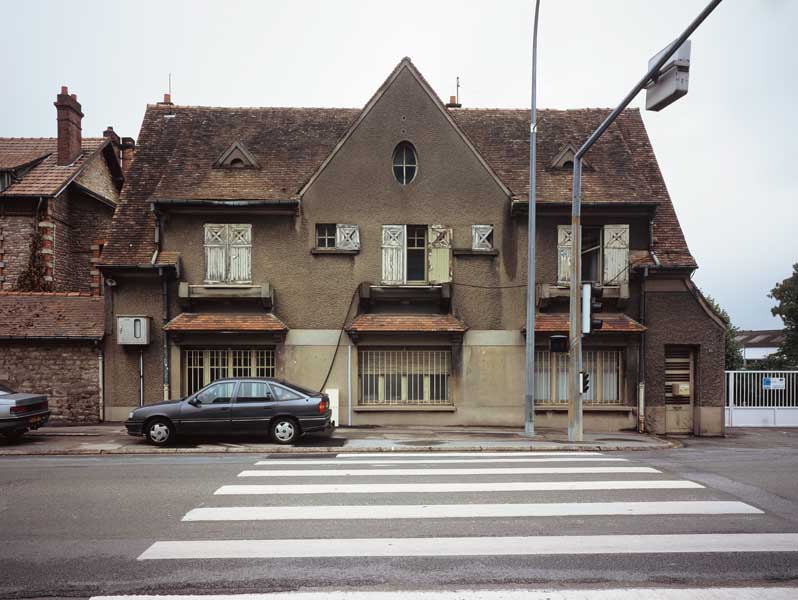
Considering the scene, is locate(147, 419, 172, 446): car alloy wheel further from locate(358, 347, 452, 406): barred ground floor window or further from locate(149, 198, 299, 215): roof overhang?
locate(149, 198, 299, 215): roof overhang

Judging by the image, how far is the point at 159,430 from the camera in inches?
496

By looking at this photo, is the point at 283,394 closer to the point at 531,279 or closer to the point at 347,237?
the point at 347,237

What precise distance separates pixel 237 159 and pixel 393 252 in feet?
18.4

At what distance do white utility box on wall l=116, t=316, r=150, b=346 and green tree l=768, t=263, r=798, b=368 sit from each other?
3707 centimetres

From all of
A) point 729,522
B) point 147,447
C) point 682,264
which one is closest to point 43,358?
point 147,447

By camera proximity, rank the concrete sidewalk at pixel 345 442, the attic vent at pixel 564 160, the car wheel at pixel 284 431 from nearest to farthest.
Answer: the concrete sidewalk at pixel 345 442, the car wheel at pixel 284 431, the attic vent at pixel 564 160

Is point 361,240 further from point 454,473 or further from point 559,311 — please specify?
point 454,473

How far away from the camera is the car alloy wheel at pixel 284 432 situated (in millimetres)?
12680

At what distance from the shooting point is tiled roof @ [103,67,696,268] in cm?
1603

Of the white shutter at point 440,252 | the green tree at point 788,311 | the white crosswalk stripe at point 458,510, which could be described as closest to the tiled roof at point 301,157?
the white shutter at point 440,252

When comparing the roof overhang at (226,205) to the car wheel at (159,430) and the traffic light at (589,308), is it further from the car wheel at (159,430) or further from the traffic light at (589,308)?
the traffic light at (589,308)

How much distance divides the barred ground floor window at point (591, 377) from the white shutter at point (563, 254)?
220cm

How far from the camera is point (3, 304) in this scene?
1609 centimetres

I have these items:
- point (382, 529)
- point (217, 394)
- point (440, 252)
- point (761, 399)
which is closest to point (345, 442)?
point (217, 394)
